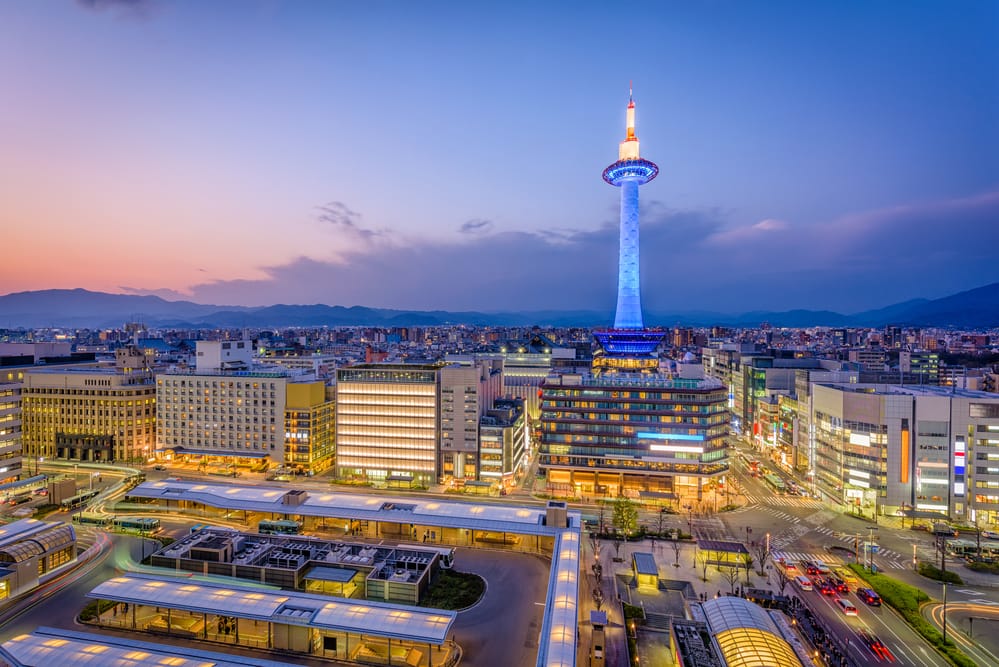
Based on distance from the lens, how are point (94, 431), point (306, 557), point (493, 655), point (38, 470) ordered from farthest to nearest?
point (94, 431), point (38, 470), point (306, 557), point (493, 655)

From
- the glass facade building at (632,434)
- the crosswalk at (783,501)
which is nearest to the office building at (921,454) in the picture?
the crosswalk at (783,501)

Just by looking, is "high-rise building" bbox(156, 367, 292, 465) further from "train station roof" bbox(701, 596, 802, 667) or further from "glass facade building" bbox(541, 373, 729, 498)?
"train station roof" bbox(701, 596, 802, 667)

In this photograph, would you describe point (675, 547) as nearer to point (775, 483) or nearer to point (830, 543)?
point (830, 543)

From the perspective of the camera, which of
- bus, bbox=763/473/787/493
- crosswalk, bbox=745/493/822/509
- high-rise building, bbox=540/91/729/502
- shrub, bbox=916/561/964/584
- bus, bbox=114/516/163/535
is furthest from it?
bus, bbox=763/473/787/493

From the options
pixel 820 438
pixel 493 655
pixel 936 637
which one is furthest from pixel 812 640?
pixel 820 438

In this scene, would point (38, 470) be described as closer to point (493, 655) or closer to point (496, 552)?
point (496, 552)

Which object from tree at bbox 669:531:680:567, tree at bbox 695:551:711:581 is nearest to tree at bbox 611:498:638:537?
tree at bbox 669:531:680:567

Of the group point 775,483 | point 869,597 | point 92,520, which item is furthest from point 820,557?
point 92,520
